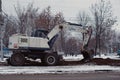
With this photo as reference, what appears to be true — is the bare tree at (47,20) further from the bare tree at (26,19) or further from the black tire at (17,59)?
the black tire at (17,59)

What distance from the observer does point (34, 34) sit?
3089 centimetres

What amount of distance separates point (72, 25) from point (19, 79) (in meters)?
15.0

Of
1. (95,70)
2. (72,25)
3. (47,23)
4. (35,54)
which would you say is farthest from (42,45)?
(47,23)

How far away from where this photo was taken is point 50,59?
→ 98.5ft

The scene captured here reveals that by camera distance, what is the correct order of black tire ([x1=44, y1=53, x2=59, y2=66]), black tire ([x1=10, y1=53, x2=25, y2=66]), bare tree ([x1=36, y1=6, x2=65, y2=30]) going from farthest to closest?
bare tree ([x1=36, y1=6, x2=65, y2=30]), black tire ([x1=44, y1=53, x2=59, y2=66]), black tire ([x1=10, y1=53, x2=25, y2=66])

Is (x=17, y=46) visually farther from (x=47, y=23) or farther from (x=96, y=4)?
(x=96, y=4)

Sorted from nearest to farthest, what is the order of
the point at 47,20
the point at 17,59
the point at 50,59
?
the point at 17,59, the point at 50,59, the point at 47,20

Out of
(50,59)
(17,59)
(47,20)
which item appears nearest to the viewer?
(17,59)

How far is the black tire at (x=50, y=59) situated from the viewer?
29828 millimetres

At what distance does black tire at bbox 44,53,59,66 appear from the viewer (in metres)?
29.8

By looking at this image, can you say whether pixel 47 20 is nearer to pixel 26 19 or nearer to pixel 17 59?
pixel 26 19

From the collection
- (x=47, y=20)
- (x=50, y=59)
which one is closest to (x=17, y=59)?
(x=50, y=59)

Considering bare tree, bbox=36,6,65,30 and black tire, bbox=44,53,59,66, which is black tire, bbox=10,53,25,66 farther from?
bare tree, bbox=36,6,65,30

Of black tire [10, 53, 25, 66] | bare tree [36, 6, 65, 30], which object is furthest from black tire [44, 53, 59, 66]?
bare tree [36, 6, 65, 30]
